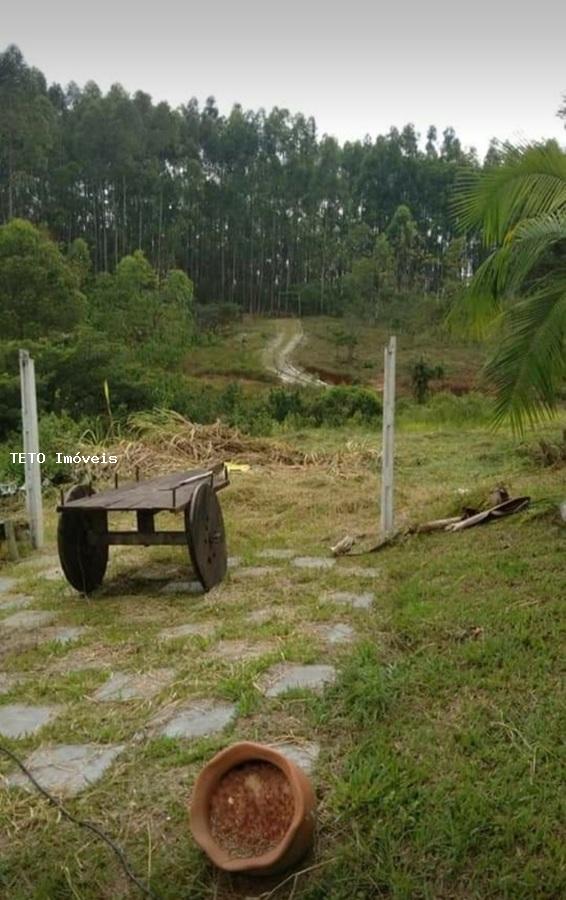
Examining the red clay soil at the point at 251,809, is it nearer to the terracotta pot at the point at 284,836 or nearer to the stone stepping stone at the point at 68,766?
the terracotta pot at the point at 284,836

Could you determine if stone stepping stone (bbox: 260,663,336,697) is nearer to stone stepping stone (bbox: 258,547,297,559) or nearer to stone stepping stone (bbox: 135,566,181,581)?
stone stepping stone (bbox: 135,566,181,581)

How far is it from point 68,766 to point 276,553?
104 inches

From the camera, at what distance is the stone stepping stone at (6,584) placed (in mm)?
4133

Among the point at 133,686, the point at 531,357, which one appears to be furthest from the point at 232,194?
the point at 133,686

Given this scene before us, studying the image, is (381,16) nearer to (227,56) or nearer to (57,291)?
(227,56)

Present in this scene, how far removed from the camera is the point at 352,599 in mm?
3504

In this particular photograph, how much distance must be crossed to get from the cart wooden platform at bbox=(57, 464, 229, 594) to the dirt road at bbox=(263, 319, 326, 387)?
17.5m

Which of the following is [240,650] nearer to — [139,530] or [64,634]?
[64,634]

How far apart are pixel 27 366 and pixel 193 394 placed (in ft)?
29.1

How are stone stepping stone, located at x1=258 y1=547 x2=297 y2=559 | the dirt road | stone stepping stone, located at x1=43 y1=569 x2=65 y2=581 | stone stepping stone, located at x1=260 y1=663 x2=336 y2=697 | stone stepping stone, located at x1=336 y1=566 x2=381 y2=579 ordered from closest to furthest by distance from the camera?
stone stepping stone, located at x1=260 y1=663 x2=336 y2=697
stone stepping stone, located at x1=336 y1=566 x2=381 y2=579
stone stepping stone, located at x1=43 y1=569 x2=65 y2=581
stone stepping stone, located at x1=258 y1=547 x2=297 y2=559
the dirt road

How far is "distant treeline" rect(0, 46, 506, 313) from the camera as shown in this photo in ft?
114

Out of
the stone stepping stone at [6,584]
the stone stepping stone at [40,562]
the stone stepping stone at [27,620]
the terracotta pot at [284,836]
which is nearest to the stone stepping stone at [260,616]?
the stone stepping stone at [27,620]

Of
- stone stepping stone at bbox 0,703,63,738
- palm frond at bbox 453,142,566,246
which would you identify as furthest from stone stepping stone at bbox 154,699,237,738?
palm frond at bbox 453,142,566,246

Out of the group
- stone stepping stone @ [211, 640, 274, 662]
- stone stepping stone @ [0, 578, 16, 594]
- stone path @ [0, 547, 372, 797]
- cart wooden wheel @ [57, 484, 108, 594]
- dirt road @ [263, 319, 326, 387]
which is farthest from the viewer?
dirt road @ [263, 319, 326, 387]
